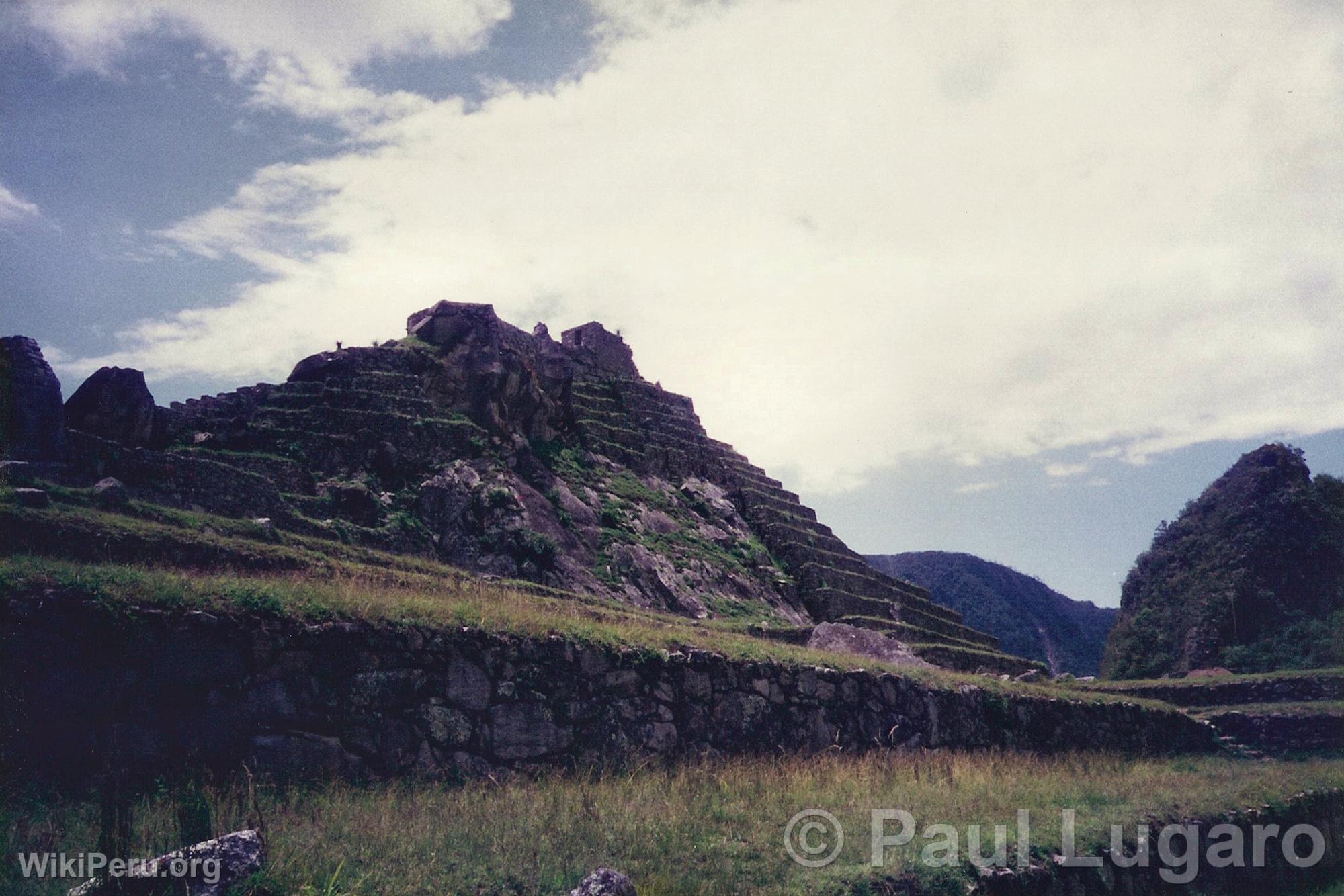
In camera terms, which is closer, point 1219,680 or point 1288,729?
point 1288,729

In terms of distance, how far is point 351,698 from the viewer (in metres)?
7.43

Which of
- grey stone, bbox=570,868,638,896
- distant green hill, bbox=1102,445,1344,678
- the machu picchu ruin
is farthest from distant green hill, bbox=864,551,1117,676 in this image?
grey stone, bbox=570,868,638,896

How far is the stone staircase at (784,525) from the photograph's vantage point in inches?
1208

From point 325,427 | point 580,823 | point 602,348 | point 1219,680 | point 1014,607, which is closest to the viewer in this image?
point 580,823

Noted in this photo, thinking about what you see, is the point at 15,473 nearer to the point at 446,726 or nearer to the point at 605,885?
the point at 446,726

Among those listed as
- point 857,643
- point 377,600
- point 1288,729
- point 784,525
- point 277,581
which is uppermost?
point 784,525

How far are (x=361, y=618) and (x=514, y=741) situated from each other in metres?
1.82

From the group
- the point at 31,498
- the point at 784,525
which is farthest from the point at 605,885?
the point at 784,525

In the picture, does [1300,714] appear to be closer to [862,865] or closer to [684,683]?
[684,683]

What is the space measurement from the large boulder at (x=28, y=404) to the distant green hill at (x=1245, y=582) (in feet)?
119

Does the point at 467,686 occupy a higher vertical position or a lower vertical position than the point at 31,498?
lower

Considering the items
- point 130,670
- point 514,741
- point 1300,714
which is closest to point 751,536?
point 1300,714

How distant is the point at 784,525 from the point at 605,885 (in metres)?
30.6

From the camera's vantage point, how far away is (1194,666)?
112 feet
